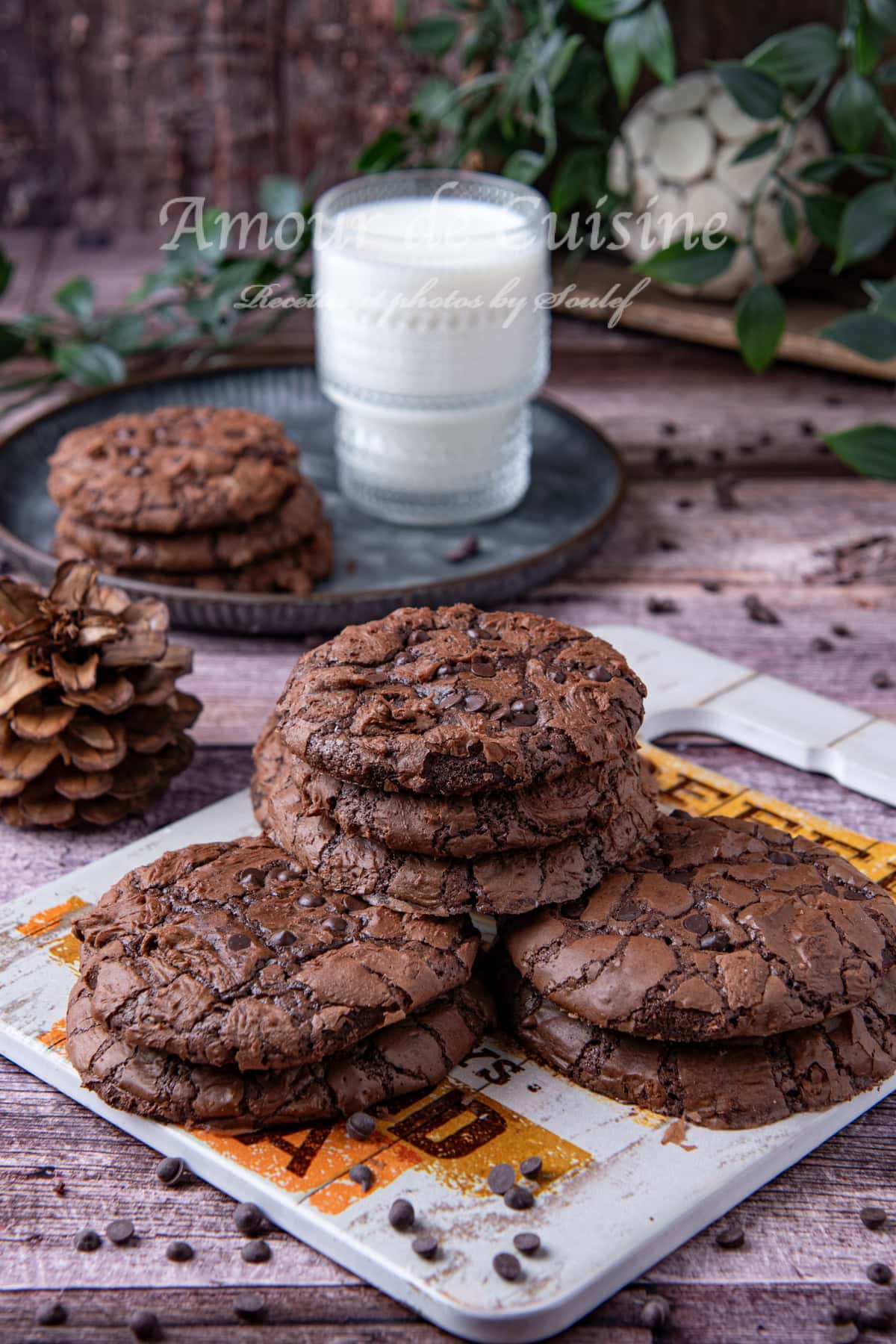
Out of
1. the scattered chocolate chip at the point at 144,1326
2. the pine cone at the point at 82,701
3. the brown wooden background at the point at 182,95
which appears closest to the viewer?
the scattered chocolate chip at the point at 144,1326

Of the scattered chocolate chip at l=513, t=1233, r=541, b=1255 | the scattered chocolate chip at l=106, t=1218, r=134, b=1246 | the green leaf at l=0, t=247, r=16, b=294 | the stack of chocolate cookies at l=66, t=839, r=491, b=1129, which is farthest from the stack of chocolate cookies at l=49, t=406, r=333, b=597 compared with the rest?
the scattered chocolate chip at l=513, t=1233, r=541, b=1255

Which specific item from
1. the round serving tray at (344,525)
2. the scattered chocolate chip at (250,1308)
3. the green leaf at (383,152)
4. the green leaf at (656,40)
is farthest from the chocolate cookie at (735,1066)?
the green leaf at (383,152)

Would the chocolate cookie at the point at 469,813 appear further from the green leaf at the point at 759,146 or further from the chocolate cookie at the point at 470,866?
the green leaf at the point at 759,146

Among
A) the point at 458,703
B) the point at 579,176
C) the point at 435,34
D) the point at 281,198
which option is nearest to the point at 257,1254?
the point at 458,703

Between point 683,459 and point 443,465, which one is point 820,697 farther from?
point 683,459

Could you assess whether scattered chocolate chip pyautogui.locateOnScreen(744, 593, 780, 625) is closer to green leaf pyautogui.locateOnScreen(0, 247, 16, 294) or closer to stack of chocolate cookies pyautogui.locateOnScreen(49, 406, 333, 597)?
stack of chocolate cookies pyautogui.locateOnScreen(49, 406, 333, 597)

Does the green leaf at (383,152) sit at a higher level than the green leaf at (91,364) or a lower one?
higher

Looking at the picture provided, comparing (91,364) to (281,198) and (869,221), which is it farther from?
(869,221)
